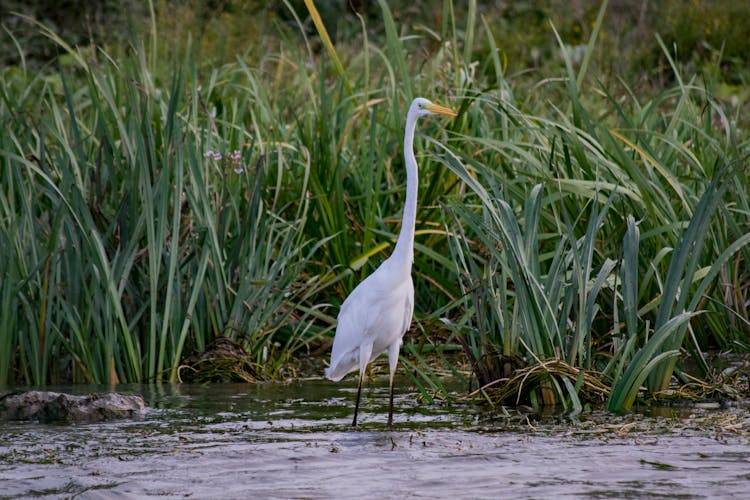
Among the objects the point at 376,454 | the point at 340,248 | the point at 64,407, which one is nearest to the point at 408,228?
the point at 376,454

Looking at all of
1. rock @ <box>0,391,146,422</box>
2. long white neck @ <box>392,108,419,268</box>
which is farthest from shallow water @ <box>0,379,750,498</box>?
long white neck @ <box>392,108,419,268</box>

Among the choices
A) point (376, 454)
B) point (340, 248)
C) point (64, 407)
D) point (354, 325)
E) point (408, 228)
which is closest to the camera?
point (376, 454)

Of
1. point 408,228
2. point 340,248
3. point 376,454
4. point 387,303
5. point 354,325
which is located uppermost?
point 408,228

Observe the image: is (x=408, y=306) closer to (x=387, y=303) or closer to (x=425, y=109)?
(x=387, y=303)

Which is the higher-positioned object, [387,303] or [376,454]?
[387,303]

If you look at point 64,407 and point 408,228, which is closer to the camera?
point 64,407

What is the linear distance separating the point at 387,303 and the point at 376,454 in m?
0.91

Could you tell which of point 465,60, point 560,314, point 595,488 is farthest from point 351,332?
point 465,60

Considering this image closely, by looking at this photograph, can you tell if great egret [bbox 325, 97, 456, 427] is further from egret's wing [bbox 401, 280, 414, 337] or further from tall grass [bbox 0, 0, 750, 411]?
tall grass [bbox 0, 0, 750, 411]

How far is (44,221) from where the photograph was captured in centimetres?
579

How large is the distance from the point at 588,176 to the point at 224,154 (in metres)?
1.89

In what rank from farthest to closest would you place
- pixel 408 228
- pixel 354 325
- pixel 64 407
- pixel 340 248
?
A: pixel 340 248 → pixel 354 325 → pixel 408 228 → pixel 64 407

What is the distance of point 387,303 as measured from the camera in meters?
4.83

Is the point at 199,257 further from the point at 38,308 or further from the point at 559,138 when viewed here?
the point at 559,138
